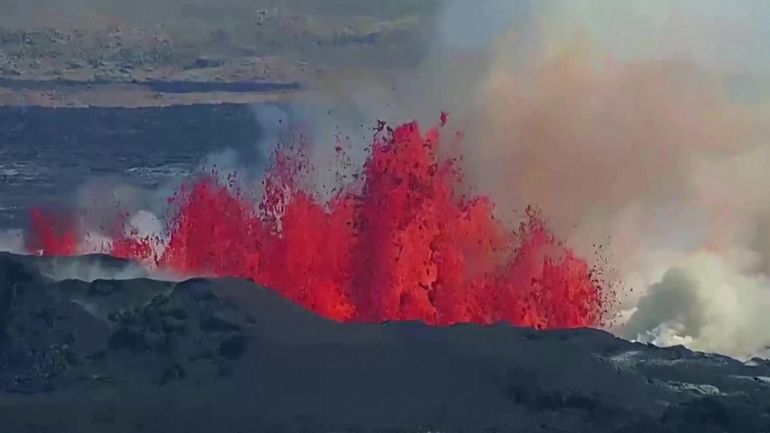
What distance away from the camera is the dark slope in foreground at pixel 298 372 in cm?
5784

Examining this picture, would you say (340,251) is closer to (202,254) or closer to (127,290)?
(202,254)

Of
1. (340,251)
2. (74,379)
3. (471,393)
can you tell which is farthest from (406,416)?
(340,251)

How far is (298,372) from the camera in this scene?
199 feet

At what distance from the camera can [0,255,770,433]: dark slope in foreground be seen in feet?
190

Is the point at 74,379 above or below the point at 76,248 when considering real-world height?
below

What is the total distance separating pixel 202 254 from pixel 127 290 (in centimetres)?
2184

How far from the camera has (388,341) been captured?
63375mm

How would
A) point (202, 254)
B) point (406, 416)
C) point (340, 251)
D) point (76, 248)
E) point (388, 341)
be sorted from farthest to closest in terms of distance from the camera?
point (76, 248) < point (202, 254) < point (340, 251) < point (388, 341) < point (406, 416)

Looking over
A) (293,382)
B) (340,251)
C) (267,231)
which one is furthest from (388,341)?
(267,231)

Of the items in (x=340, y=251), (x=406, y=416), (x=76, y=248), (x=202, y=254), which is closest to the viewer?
(x=406, y=416)

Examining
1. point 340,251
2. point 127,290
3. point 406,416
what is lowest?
point 406,416

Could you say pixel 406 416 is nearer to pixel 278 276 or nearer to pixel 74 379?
pixel 74 379

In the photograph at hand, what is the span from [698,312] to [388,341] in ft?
101

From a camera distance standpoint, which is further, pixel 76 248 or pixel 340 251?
pixel 76 248
